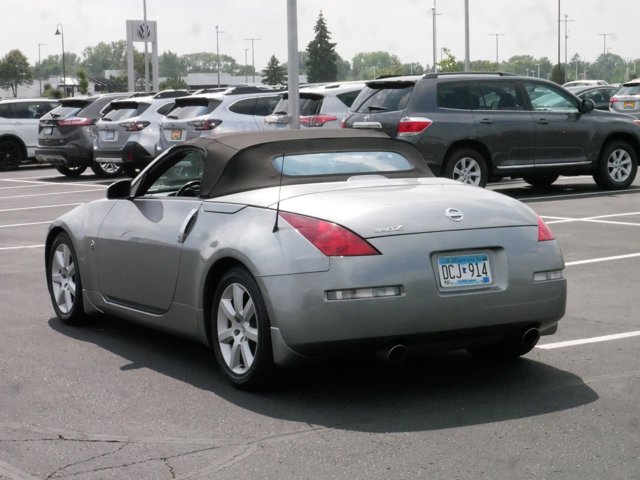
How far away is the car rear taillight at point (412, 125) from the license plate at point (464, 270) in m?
11.0

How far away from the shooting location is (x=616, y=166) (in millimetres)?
19094

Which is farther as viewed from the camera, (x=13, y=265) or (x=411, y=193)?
(x=13, y=265)

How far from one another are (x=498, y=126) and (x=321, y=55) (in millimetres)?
119872

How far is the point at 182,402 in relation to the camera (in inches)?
244

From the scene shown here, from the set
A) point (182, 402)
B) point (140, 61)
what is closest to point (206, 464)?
point (182, 402)

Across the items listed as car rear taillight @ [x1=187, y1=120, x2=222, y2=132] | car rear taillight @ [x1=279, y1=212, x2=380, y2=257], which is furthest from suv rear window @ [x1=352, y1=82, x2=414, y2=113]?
car rear taillight @ [x1=279, y1=212, x2=380, y2=257]

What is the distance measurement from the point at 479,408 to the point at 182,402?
4.90 feet

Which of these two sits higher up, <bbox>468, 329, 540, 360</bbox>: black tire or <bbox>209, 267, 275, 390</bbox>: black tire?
<bbox>209, 267, 275, 390</bbox>: black tire

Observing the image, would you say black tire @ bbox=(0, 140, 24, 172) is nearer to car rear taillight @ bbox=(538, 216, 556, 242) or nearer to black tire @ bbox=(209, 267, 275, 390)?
black tire @ bbox=(209, 267, 275, 390)

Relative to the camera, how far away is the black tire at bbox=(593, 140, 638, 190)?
18.9 m

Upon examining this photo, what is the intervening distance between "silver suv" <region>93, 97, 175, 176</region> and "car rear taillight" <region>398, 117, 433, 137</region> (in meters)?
8.35

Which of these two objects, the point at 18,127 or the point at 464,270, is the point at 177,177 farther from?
the point at 18,127

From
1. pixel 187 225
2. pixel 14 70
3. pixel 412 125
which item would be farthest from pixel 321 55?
pixel 187 225

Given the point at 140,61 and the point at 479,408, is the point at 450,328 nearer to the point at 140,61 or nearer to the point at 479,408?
the point at 479,408
